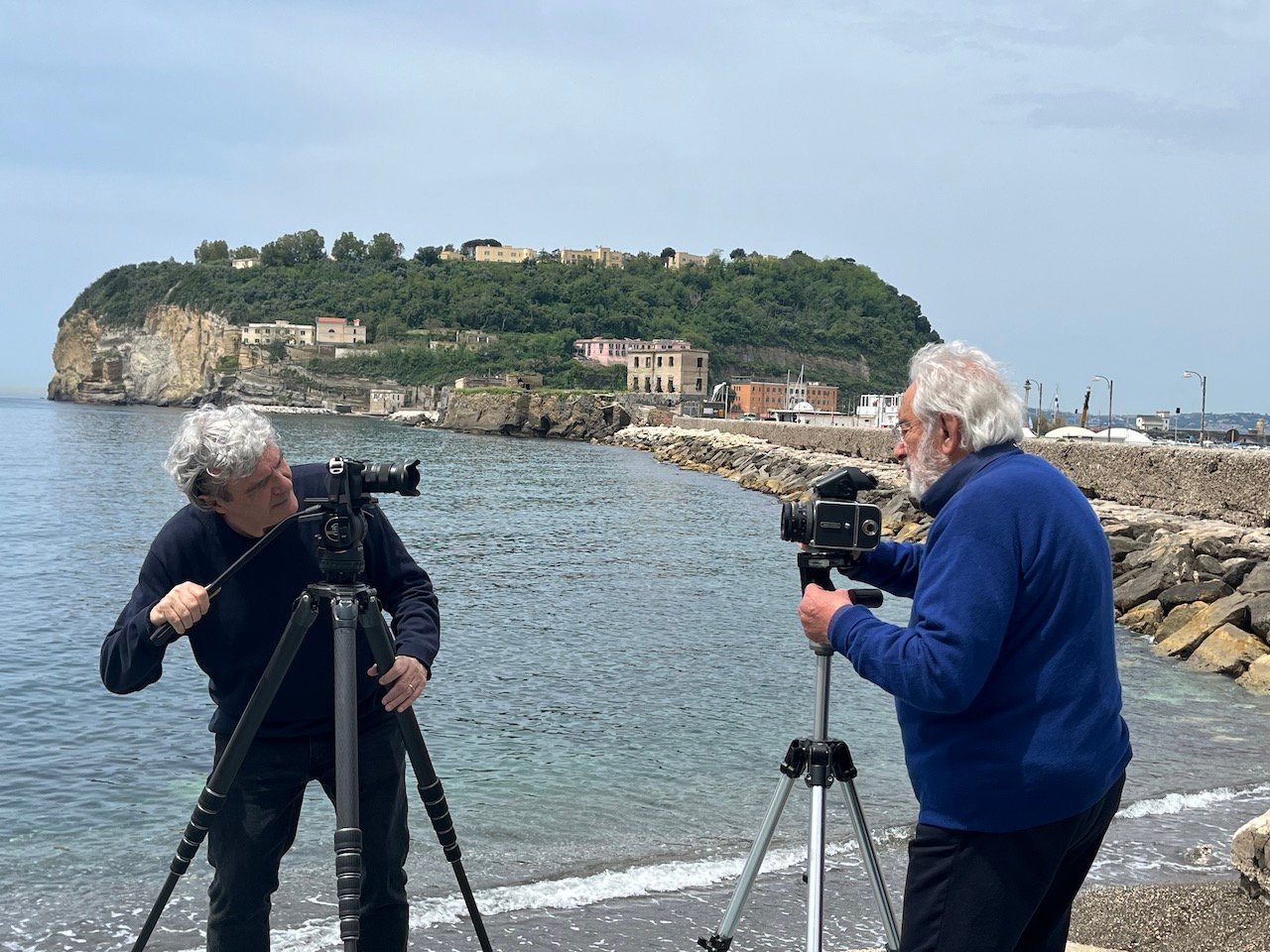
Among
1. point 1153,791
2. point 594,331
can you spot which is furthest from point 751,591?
point 594,331

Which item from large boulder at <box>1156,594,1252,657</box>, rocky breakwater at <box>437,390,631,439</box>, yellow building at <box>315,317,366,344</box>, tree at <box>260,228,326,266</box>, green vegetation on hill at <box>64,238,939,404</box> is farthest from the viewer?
tree at <box>260,228,326,266</box>

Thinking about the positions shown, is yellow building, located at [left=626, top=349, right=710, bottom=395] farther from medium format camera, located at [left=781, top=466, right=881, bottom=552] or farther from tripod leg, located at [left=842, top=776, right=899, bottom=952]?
medium format camera, located at [left=781, top=466, right=881, bottom=552]

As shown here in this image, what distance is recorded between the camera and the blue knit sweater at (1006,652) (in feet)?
6.71

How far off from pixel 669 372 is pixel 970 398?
4129 inches

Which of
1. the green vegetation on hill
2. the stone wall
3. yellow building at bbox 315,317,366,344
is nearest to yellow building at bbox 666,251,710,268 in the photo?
the green vegetation on hill

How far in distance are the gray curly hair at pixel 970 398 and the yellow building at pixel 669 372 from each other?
10205 centimetres

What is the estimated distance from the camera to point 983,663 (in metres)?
2.04

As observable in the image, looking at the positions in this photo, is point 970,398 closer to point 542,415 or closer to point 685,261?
point 542,415

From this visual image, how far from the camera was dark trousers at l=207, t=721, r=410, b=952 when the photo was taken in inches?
103

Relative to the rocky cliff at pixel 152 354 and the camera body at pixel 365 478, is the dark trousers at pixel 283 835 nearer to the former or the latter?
the camera body at pixel 365 478

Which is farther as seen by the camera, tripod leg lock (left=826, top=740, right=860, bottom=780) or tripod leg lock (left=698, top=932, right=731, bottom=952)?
tripod leg lock (left=698, top=932, right=731, bottom=952)

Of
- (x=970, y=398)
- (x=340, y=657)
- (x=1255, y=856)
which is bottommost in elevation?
(x=1255, y=856)

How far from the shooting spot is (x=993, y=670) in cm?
213

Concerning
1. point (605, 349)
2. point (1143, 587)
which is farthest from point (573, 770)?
point (605, 349)
